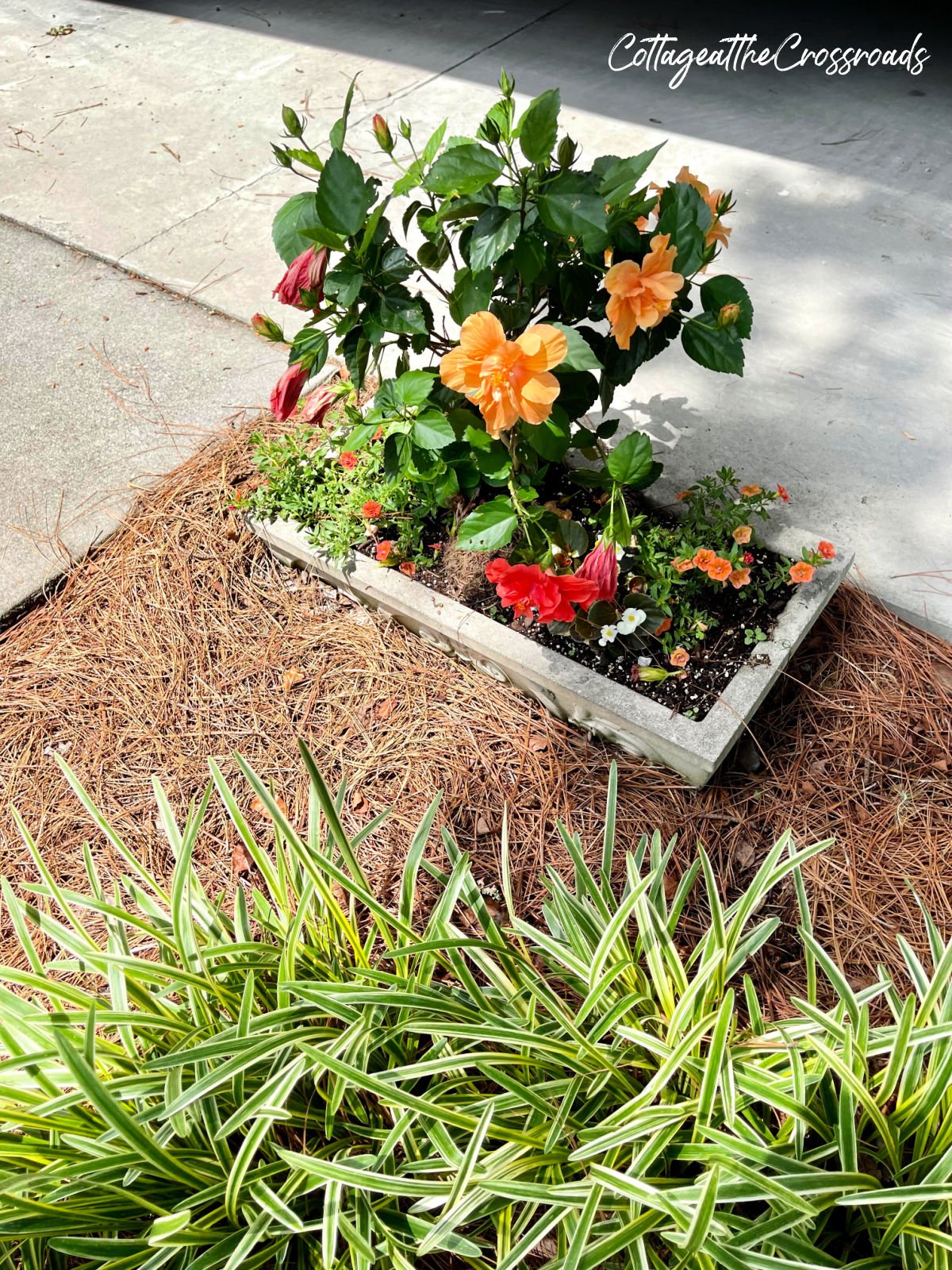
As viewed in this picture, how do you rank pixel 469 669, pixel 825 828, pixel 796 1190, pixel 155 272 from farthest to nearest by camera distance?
pixel 155 272 < pixel 469 669 < pixel 825 828 < pixel 796 1190

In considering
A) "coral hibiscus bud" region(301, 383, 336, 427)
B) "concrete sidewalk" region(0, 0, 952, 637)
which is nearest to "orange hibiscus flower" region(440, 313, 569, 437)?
"coral hibiscus bud" region(301, 383, 336, 427)

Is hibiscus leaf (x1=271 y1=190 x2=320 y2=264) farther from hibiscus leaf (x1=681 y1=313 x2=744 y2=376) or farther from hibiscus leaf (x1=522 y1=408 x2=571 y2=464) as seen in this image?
hibiscus leaf (x1=681 y1=313 x2=744 y2=376)

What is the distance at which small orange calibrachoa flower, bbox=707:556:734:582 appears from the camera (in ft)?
5.10

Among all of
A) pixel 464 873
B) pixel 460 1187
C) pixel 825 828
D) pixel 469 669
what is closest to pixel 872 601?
pixel 825 828

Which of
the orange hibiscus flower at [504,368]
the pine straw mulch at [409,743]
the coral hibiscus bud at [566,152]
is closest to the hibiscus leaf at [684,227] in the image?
the coral hibiscus bud at [566,152]

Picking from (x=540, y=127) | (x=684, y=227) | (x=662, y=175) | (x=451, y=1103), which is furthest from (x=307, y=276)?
(x=662, y=175)

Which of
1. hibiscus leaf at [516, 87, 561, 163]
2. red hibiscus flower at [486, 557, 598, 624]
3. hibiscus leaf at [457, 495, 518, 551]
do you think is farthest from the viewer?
hibiscus leaf at [457, 495, 518, 551]

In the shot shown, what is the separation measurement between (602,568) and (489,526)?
210mm

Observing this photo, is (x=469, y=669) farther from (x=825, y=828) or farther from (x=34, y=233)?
(x=34, y=233)

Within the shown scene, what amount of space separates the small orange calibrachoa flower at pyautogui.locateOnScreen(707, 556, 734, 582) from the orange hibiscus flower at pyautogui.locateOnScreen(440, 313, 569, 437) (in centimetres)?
49

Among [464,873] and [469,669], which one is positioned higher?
[464,873]

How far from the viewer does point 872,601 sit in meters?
1.86

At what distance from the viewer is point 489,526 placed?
1.47 meters

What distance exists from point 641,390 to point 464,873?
1.60 meters
